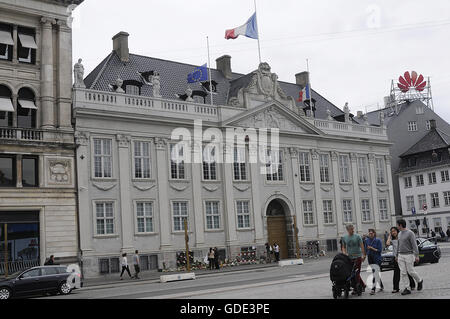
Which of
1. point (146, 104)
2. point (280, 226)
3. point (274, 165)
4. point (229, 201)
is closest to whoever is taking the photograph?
point (146, 104)

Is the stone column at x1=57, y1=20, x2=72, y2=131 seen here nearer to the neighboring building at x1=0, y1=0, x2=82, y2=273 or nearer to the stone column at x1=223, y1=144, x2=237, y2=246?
the neighboring building at x1=0, y1=0, x2=82, y2=273

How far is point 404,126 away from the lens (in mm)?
77000

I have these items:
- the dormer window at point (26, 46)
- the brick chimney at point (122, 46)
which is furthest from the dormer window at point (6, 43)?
the brick chimney at point (122, 46)

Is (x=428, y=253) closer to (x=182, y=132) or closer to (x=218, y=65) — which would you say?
(x=182, y=132)

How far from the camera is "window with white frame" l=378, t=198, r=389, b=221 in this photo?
190 ft

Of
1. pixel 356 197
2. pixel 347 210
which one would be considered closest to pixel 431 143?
pixel 356 197

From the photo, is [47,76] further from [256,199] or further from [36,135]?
[256,199]

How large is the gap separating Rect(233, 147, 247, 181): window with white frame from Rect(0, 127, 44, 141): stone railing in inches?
636

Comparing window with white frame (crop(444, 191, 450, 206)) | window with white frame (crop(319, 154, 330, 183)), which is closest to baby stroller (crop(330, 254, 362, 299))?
window with white frame (crop(319, 154, 330, 183))

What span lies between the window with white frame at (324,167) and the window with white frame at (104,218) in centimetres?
2180

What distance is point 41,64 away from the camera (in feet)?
122

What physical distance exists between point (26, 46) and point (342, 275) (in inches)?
1120

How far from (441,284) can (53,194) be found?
25.7 metres

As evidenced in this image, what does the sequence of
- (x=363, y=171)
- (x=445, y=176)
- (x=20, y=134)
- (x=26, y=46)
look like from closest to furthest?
(x=20, y=134)
(x=26, y=46)
(x=363, y=171)
(x=445, y=176)
